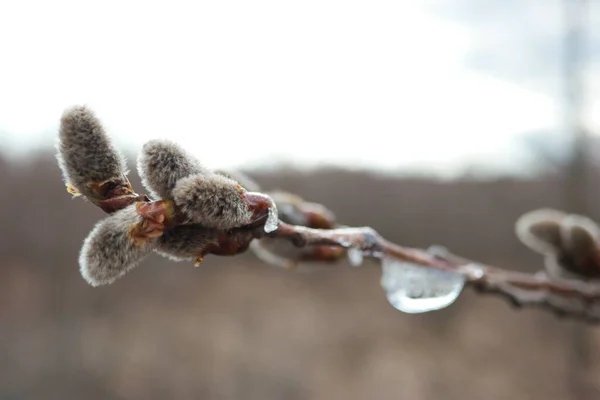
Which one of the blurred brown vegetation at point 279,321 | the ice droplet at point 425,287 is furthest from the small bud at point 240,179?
the blurred brown vegetation at point 279,321

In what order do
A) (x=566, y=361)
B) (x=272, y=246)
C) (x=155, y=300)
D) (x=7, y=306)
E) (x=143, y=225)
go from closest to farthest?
(x=143, y=225) < (x=272, y=246) < (x=566, y=361) < (x=7, y=306) < (x=155, y=300)

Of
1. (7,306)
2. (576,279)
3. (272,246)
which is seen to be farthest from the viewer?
(7,306)

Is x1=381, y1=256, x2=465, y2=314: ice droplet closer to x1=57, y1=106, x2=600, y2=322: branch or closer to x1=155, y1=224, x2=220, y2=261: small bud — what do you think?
x1=57, y1=106, x2=600, y2=322: branch

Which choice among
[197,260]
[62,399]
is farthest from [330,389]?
[197,260]

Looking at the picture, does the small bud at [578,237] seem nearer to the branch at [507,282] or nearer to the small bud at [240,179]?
the branch at [507,282]

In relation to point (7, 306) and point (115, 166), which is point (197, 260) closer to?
point (115, 166)

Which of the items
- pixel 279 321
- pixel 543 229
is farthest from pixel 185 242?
pixel 279 321
